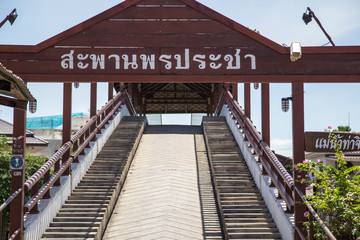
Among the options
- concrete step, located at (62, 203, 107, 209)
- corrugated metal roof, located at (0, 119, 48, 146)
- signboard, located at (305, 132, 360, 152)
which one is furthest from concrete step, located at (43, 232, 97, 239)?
corrugated metal roof, located at (0, 119, 48, 146)

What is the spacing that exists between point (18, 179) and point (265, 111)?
4.81 meters

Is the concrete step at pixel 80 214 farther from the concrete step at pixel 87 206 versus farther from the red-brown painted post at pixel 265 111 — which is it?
the red-brown painted post at pixel 265 111

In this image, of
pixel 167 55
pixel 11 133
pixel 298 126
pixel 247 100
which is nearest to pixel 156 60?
pixel 167 55

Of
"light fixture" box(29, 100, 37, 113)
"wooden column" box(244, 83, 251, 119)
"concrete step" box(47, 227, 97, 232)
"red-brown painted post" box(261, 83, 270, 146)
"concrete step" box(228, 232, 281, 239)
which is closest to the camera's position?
"concrete step" box(228, 232, 281, 239)

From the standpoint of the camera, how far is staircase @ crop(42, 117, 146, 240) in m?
7.04

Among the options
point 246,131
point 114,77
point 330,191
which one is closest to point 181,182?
point 246,131

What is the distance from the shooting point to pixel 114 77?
6742mm

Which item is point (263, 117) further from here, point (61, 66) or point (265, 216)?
point (61, 66)

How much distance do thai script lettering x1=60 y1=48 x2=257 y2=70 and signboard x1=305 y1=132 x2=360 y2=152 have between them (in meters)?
1.47

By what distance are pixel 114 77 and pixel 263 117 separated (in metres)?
3.33

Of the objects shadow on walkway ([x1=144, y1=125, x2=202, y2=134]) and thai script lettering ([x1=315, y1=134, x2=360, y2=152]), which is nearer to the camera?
thai script lettering ([x1=315, y1=134, x2=360, y2=152])

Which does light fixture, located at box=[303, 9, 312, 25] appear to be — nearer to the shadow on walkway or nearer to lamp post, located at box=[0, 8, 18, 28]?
lamp post, located at box=[0, 8, 18, 28]

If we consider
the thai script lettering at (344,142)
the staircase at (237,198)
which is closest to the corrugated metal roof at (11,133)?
the staircase at (237,198)

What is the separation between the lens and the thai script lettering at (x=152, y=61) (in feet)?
22.2
